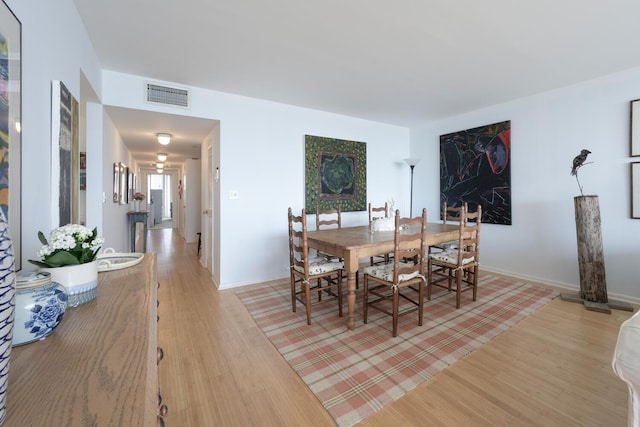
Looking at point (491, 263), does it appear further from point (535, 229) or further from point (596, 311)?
point (596, 311)

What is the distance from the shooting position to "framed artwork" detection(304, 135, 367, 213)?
13.3ft

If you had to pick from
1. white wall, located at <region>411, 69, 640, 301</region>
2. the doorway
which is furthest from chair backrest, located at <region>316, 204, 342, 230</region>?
the doorway

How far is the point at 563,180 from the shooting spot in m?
3.37

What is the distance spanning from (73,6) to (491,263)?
5201 mm

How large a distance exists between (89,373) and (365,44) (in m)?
2.64

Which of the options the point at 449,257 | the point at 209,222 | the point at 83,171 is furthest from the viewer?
the point at 209,222

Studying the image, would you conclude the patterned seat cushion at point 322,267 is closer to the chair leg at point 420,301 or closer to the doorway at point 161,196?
the chair leg at point 420,301

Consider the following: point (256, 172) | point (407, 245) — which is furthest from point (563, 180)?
point (256, 172)

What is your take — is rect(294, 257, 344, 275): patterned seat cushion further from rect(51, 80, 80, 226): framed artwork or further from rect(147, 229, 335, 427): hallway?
rect(51, 80, 80, 226): framed artwork

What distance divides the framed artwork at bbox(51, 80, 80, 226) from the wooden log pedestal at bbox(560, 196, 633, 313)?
4.30 meters

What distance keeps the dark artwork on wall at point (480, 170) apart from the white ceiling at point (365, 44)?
70 cm

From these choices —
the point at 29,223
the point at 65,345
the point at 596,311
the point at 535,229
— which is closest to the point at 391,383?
the point at 65,345

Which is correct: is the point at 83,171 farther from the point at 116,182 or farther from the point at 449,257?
the point at 449,257

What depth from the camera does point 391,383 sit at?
1.71 metres
